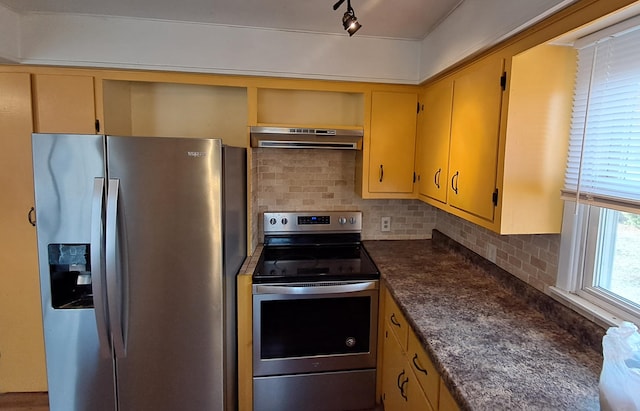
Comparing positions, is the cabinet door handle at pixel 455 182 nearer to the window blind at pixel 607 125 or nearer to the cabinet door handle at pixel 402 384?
the window blind at pixel 607 125

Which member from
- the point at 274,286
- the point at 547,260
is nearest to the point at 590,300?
the point at 547,260

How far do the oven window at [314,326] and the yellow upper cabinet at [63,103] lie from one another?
161cm

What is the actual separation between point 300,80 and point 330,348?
1749 millimetres

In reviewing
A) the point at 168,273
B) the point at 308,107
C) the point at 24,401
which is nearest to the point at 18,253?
the point at 24,401

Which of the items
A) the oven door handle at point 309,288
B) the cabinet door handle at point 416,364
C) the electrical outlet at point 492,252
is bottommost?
the cabinet door handle at point 416,364

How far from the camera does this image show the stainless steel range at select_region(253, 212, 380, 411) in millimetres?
1913

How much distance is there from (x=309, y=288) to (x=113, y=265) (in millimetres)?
1021

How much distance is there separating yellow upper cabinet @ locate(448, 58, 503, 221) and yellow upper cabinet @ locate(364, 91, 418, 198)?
19.9 inches

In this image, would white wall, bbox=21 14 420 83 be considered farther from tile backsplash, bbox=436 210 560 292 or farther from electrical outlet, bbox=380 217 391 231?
tile backsplash, bbox=436 210 560 292

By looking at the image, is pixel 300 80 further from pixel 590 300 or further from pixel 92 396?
pixel 92 396

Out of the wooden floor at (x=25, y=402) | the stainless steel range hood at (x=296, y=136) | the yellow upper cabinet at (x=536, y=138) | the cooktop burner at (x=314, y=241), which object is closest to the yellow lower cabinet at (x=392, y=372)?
the wooden floor at (x=25, y=402)

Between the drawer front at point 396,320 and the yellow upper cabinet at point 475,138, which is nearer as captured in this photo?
the yellow upper cabinet at point 475,138

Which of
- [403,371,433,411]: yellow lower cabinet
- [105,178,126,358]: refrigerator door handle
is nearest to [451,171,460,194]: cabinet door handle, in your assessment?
[403,371,433,411]: yellow lower cabinet

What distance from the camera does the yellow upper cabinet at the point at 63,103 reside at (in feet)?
6.42
